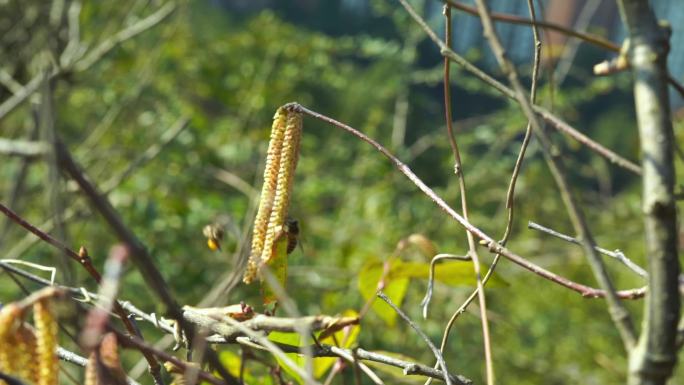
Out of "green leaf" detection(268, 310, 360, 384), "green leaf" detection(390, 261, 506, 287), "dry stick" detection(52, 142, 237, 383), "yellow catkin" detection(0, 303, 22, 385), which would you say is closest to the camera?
"dry stick" detection(52, 142, 237, 383)

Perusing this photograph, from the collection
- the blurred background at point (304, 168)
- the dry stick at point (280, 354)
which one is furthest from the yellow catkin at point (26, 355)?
the blurred background at point (304, 168)

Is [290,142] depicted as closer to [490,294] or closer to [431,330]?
[431,330]

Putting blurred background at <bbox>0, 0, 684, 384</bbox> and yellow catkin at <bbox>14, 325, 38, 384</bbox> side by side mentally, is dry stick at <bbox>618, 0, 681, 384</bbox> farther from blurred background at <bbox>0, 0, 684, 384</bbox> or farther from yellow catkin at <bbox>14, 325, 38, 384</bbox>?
blurred background at <bbox>0, 0, 684, 384</bbox>

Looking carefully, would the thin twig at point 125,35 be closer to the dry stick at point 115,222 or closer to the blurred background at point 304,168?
the blurred background at point 304,168

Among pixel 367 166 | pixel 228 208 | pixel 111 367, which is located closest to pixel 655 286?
pixel 111 367

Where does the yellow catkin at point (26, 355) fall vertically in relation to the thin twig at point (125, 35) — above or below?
below

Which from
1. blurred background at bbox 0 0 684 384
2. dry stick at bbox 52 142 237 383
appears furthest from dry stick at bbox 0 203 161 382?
blurred background at bbox 0 0 684 384

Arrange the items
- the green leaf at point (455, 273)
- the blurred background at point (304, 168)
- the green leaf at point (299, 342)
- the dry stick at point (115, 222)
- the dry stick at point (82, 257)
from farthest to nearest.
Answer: the blurred background at point (304, 168)
the green leaf at point (455, 273)
the green leaf at point (299, 342)
the dry stick at point (82, 257)
the dry stick at point (115, 222)
